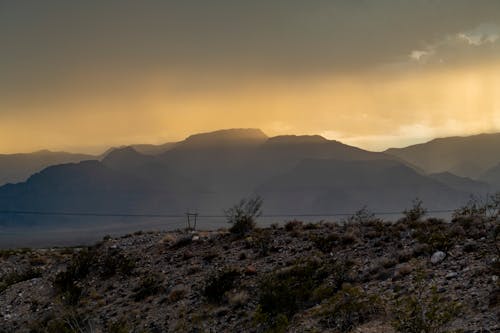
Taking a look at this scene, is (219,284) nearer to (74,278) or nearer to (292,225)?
(292,225)

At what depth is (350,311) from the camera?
13531 mm

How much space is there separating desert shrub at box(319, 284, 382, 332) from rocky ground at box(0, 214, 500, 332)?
4cm

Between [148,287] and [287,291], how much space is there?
27.5 feet

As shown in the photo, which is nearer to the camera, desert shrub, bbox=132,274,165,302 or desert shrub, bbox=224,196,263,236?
desert shrub, bbox=132,274,165,302

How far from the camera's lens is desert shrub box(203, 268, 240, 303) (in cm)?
1839

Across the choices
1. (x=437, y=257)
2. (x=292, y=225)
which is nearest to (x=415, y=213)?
(x=292, y=225)

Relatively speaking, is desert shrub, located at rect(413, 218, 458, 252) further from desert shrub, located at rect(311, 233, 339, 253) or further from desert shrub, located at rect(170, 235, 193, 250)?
desert shrub, located at rect(170, 235, 193, 250)

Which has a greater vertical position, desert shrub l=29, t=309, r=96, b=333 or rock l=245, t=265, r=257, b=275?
rock l=245, t=265, r=257, b=275

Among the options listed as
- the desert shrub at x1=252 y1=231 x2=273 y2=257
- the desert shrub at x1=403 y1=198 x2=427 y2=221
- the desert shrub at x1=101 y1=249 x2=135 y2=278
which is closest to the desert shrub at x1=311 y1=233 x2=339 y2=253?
the desert shrub at x1=252 y1=231 x2=273 y2=257

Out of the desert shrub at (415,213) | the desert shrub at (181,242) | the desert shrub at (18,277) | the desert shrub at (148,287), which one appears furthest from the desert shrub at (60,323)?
the desert shrub at (415,213)

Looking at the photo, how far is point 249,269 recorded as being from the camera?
20.0 meters

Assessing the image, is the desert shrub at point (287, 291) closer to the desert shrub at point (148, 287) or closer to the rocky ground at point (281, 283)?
the rocky ground at point (281, 283)

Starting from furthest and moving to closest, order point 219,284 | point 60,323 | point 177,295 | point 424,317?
point 177,295 → point 219,284 → point 60,323 → point 424,317

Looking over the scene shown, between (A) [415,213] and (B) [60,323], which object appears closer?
(B) [60,323]
